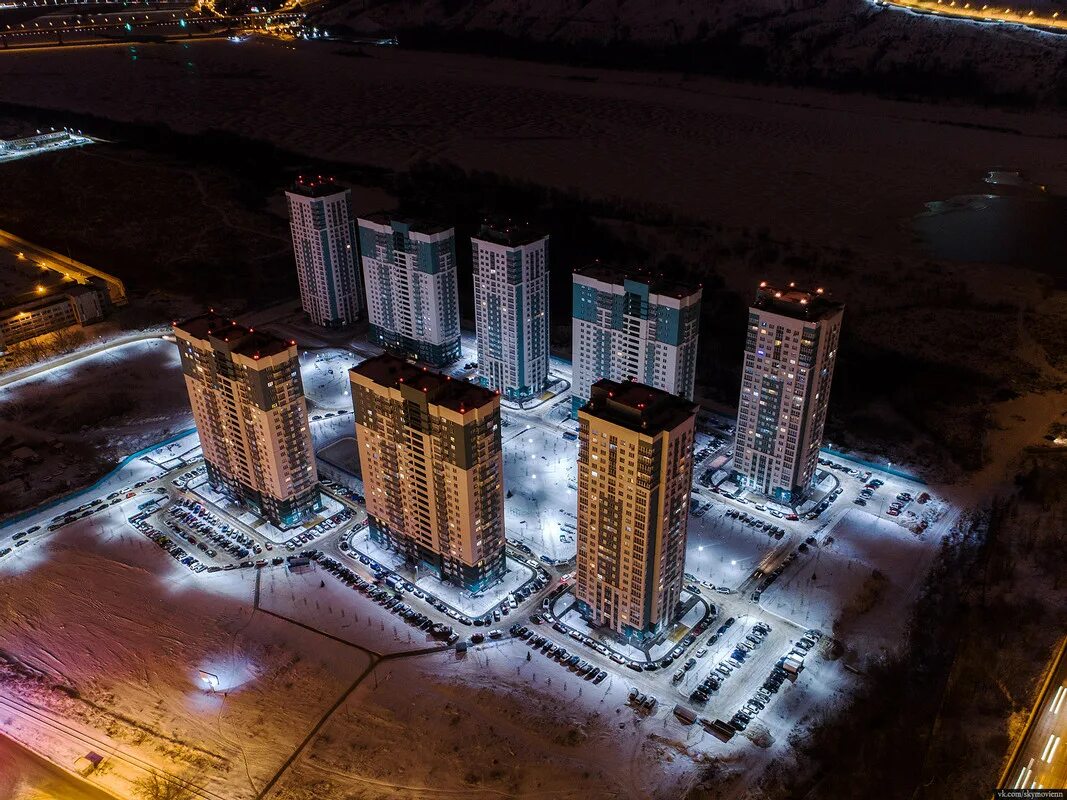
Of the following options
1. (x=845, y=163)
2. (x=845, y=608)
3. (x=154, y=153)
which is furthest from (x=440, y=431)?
(x=154, y=153)

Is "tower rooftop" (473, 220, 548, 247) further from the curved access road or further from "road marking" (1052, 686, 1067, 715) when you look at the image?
the curved access road

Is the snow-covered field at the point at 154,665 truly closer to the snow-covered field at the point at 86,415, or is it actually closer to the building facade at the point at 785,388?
the snow-covered field at the point at 86,415

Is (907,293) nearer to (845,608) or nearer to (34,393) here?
(845,608)

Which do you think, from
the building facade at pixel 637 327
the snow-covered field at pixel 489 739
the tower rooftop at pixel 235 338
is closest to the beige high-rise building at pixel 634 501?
the snow-covered field at pixel 489 739

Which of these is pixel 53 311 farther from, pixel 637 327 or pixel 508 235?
pixel 637 327

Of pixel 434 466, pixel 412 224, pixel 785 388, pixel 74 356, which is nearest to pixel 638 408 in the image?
pixel 434 466

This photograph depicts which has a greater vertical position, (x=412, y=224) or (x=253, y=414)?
(x=412, y=224)
